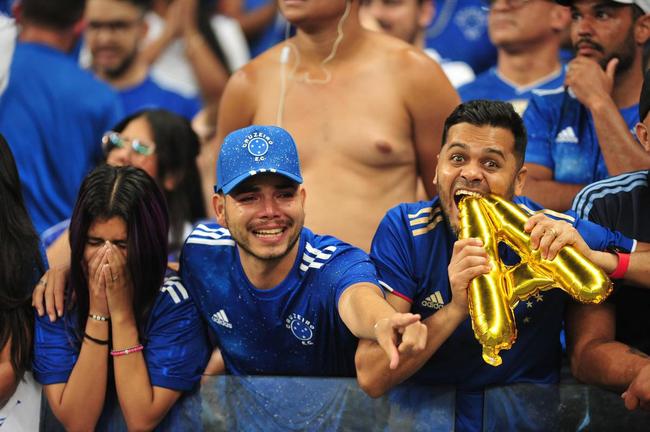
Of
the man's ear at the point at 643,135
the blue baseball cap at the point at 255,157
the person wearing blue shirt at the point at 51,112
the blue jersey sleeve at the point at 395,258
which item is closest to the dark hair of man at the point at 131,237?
the blue baseball cap at the point at 255,157

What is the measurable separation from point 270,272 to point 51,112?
2392mm

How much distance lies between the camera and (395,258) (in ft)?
13.1

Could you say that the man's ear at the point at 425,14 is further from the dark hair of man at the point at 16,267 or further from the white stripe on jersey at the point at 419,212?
the dark hair of man at the point at 16,267

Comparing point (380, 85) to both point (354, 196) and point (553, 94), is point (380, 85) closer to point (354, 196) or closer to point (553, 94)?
point (354, 196)

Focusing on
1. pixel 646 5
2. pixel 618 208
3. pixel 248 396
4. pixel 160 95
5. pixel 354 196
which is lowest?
pixel 160 95

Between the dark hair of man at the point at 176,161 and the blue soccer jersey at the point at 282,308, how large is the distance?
1.28 meters

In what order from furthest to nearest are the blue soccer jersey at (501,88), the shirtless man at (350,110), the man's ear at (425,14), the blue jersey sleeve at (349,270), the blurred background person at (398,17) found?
the man's ear at (425,14)
the blurred background person at (398,17)
the blue soccer jersey at (501,88)
the shirtless man at (350,110)
the blue jersey sleeve at (349,270)

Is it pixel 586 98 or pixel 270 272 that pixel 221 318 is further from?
pixel 586 98

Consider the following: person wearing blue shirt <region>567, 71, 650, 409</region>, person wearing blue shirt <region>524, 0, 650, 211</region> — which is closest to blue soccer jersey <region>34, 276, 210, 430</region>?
person wearing blue shirt <region>567, 71, 650, 409</region>

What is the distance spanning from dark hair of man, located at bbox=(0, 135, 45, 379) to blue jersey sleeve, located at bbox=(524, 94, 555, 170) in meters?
1.97

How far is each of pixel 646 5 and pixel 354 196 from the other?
1373mm

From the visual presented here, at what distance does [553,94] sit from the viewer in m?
5.04

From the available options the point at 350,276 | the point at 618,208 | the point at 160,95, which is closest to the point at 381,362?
the point at 350,276

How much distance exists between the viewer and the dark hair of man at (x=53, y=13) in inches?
244
